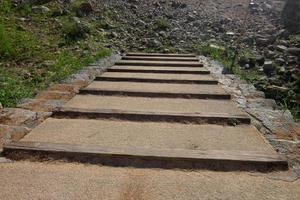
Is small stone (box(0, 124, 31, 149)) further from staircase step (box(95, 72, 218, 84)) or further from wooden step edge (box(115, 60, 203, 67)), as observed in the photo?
wooden step edge (box(115, 60, 203, 67))

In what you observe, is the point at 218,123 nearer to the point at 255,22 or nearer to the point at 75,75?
the point at 75,75

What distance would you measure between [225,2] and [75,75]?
733 centimetres

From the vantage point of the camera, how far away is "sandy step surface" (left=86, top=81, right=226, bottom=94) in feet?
14.3

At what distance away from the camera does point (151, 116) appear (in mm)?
3301

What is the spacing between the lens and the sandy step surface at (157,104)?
140 inches

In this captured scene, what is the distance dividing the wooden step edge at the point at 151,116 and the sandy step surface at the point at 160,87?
3.23ft

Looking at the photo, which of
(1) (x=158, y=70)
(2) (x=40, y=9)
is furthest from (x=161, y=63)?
(2) (x=40, y=9)

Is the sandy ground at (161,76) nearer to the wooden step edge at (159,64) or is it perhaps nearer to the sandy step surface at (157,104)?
the wooden step edge at (159,64)

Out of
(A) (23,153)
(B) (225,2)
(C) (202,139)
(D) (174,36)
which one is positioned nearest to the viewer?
(A) (23,153)

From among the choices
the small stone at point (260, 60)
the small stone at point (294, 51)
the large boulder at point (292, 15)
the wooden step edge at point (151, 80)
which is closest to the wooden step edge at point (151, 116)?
the wooden step edge at point (151, 80)

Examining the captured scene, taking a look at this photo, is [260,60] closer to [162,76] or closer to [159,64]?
[159,64]

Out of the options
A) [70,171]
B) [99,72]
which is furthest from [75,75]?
[70,171]

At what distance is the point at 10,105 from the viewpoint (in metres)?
3.85

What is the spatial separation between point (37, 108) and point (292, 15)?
770cm
